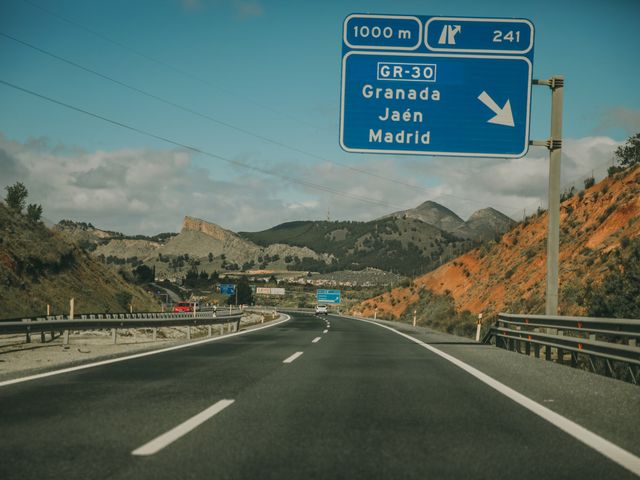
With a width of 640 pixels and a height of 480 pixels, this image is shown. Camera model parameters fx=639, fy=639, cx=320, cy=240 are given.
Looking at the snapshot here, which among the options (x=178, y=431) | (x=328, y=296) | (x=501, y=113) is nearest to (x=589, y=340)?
(x=501, y=113)

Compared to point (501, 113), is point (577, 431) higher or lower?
lower

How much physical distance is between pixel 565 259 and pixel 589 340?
2783 cm

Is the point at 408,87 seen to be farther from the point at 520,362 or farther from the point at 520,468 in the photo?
the point at 520,468

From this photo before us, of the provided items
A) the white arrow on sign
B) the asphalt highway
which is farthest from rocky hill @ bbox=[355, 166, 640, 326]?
the asphalt highway

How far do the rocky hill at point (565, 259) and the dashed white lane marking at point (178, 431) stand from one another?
1697cm

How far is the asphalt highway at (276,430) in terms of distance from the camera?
14.3 feet

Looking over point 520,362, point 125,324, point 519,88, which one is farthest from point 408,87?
point 125,324

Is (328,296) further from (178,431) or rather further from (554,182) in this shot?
(178,431)

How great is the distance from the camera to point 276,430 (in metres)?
5.55

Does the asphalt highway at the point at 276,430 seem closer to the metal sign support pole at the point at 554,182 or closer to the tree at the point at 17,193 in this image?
the metal sign support pole at the point at 554,182

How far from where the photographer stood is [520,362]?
1164cm

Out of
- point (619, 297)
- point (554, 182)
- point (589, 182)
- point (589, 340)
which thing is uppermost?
point (589, 182)

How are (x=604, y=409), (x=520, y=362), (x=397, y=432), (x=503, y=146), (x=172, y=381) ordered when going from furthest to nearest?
(x=503, y=146) < (x=520, y=362) < (x=172, y=381) < (x=604, y=409) < (x=397, y=432)

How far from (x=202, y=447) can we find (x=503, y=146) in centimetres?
1140
